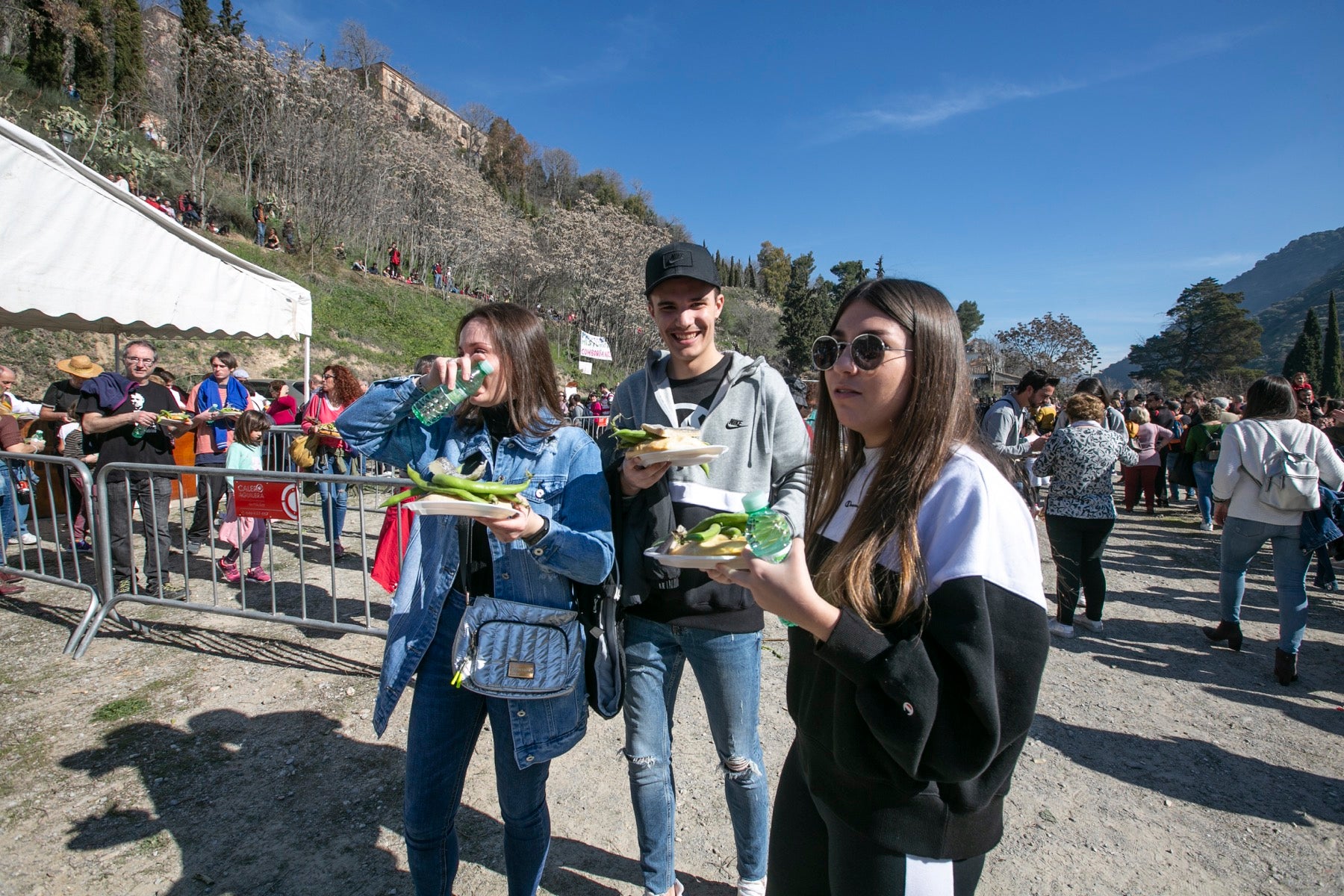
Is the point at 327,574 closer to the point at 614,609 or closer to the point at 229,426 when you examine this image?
the point at 229,426

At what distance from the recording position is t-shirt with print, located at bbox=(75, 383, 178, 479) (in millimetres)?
5520

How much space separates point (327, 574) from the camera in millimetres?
6453

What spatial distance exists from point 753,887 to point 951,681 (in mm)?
1753

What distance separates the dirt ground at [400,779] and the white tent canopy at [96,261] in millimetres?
2764

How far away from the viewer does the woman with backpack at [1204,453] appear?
9.61m

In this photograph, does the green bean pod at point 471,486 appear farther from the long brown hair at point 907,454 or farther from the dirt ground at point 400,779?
the dirt ground at point 400,779

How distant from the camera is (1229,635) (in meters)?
5.20

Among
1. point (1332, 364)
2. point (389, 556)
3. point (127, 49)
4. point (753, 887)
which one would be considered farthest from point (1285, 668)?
point (1332, 364)

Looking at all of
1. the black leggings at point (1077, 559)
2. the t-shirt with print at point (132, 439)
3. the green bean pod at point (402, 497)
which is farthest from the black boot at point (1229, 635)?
the t-shirt with print at point (132, 439)

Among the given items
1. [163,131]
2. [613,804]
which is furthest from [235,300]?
[163,131]

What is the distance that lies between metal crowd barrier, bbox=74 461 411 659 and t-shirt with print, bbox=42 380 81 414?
180cm

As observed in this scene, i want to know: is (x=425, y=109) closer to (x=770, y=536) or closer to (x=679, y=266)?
(x=679, y=266)

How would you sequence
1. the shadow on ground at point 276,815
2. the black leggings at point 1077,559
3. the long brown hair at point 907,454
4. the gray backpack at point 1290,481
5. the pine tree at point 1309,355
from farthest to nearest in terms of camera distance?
1. the pine tree at point 1309,355
2. the black leggings at point 1077,559
3. the gray backpack at point 1290,481
4. the shadow on ground at point 276,815
5. the long brown hair at point 907,454

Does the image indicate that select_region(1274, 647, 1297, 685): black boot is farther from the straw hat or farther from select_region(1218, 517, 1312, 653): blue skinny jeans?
the straw hat
